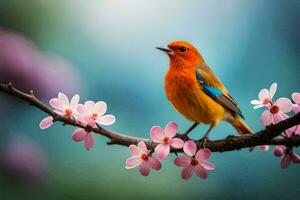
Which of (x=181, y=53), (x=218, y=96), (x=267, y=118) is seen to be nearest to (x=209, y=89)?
(x=218, y=96)

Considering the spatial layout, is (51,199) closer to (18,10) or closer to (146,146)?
(146,146)

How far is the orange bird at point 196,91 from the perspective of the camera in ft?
4.99

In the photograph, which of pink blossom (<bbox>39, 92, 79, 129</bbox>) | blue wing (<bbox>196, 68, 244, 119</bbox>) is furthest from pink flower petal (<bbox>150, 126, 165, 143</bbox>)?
blue wing (<bbox>196, 68, 244, 119</bbox>)

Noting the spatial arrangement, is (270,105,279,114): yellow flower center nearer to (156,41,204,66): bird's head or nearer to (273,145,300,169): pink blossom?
(273,145,300,169): pink blossom

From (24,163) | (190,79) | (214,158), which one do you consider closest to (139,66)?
(190,79)

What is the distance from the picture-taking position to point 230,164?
1.73 metres

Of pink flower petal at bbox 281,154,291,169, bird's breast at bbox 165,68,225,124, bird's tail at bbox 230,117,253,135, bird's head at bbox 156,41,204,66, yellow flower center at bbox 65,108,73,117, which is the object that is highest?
bird's head at bbox 156,41,204,66

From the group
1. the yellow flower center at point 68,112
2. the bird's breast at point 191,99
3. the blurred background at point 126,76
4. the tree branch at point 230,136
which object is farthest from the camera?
the blurred background at point 126,76

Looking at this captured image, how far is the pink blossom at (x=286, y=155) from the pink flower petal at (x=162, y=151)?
31cm

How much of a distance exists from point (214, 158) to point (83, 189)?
1.60ft

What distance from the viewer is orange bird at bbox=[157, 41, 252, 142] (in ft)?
4.99

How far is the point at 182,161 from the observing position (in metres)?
1.33

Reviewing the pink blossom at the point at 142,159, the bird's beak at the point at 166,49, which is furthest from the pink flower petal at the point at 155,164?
the bird's beak at the point at 166,49

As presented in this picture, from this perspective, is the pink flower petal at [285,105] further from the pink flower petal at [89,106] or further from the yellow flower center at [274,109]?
the pink flower petal at [89,106]
